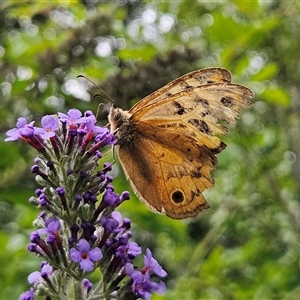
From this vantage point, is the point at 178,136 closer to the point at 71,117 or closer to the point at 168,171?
the point at 168,171

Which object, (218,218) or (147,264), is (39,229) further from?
(218,218)

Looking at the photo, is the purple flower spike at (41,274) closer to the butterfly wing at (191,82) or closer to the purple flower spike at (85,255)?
the purple flower spike at (85,255)

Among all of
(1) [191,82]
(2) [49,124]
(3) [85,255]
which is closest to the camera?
(3) [85,255]

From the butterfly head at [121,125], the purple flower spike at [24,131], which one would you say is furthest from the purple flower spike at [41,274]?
the butterfly head at [121,125]

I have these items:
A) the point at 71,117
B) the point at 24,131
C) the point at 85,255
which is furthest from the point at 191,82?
the point at 85,255

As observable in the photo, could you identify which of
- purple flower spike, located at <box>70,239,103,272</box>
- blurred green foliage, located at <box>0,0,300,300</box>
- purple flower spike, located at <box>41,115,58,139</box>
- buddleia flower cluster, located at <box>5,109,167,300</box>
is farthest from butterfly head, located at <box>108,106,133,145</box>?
blurred green foliage, located at <box>0,0,300,300</box>

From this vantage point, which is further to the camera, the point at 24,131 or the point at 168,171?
the point at 168,171

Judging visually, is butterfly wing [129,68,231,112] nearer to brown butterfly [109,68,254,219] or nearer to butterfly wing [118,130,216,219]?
brown butterfly [109,68,254,219]
